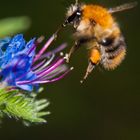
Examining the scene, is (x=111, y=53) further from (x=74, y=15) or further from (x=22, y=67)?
(x=22, y=67)

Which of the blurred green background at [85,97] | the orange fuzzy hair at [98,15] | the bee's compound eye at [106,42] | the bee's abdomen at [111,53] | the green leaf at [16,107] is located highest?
the blurred green background at [85,97]

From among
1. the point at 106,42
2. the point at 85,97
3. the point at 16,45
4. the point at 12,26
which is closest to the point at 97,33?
the point at 106,42

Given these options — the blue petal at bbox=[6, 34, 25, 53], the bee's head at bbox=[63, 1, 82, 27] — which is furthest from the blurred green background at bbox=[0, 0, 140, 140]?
the blue petal at bbox=[6, 34, 25, 53]

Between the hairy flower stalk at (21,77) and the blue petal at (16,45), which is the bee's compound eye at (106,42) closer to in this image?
the hairy flower stalk at (21,77)

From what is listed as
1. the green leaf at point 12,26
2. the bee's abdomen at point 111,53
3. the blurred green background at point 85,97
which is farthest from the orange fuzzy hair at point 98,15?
the blurred green background at point 85,97

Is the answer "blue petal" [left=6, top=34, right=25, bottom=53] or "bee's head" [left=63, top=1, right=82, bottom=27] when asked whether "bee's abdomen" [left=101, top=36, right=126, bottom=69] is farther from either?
"blue petal" [left=6, top=34, right=25, bottom=53]

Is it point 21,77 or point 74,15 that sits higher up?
point 74,15

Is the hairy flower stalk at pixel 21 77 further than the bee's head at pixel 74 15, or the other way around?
the bee's head at pixel 74 15

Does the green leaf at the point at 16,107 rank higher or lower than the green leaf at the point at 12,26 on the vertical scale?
lower
